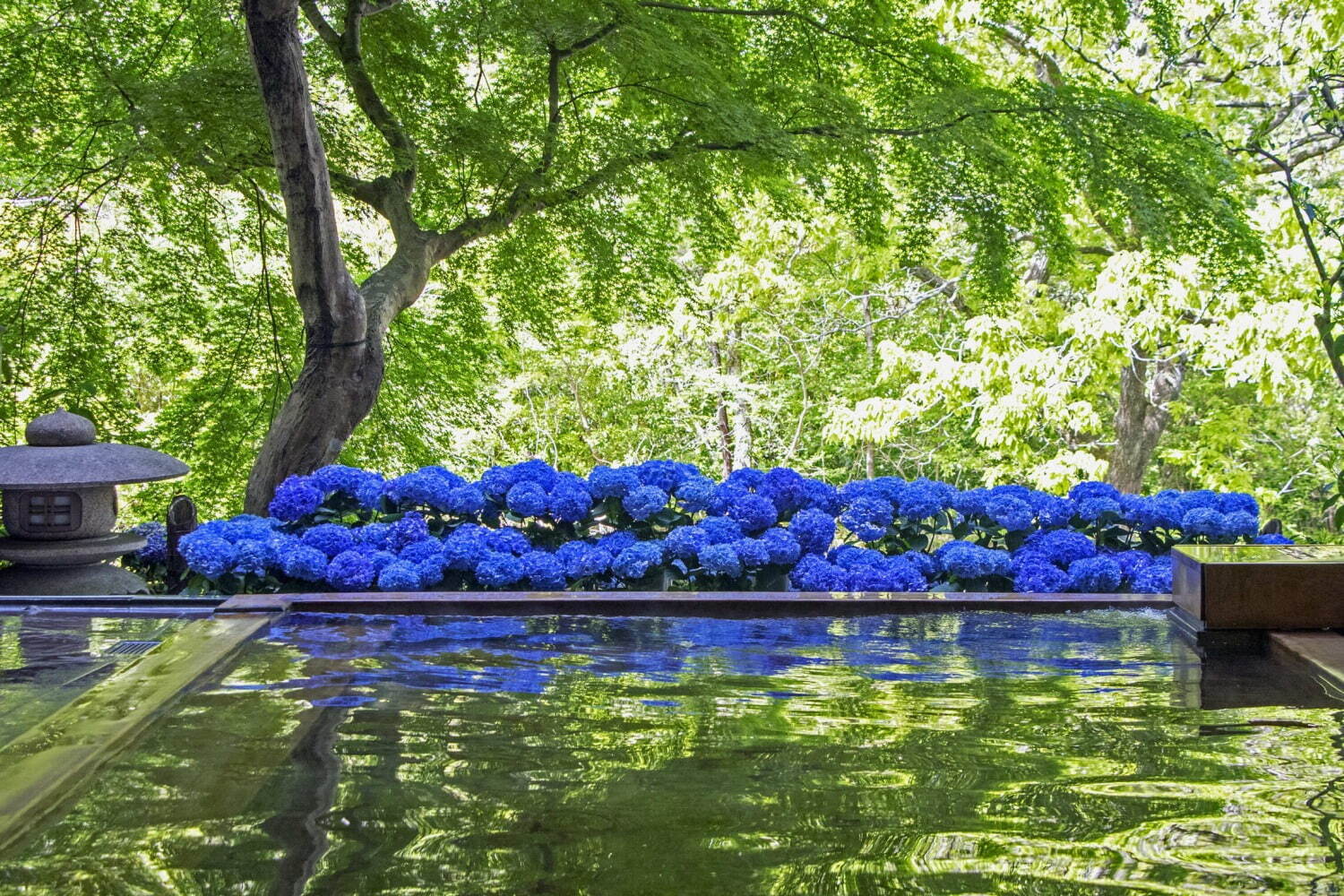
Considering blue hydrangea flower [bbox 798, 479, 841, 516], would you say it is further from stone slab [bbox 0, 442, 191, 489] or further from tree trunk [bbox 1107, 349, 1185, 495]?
tree trunk [bbox 1107, 349, 1185, 495]

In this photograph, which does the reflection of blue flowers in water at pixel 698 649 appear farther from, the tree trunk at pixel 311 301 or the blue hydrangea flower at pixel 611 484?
the tree trunk at pixel 311 301

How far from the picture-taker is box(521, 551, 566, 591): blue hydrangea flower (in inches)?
147

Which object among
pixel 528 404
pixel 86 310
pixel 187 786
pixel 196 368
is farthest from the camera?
pixel 528 404

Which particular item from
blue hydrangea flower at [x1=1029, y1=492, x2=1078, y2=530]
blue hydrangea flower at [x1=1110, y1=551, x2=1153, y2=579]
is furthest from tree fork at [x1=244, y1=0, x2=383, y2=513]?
blue hydrangea flower at [x1=1110, y1=551, x2=1153, y2=579]

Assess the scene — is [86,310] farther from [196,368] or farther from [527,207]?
[527,207]

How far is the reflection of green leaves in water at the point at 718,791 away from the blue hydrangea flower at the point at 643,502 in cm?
178

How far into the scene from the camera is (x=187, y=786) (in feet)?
5.10

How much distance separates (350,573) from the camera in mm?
3676

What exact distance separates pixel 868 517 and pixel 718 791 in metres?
2.83

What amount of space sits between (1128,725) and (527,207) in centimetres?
515

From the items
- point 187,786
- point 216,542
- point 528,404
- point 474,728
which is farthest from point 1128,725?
point 528,404

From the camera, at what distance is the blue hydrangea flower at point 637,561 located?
3.75m

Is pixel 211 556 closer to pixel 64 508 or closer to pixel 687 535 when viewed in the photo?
pixel 64 508

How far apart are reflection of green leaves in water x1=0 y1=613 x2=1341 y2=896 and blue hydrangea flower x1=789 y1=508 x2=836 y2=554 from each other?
1803mm
